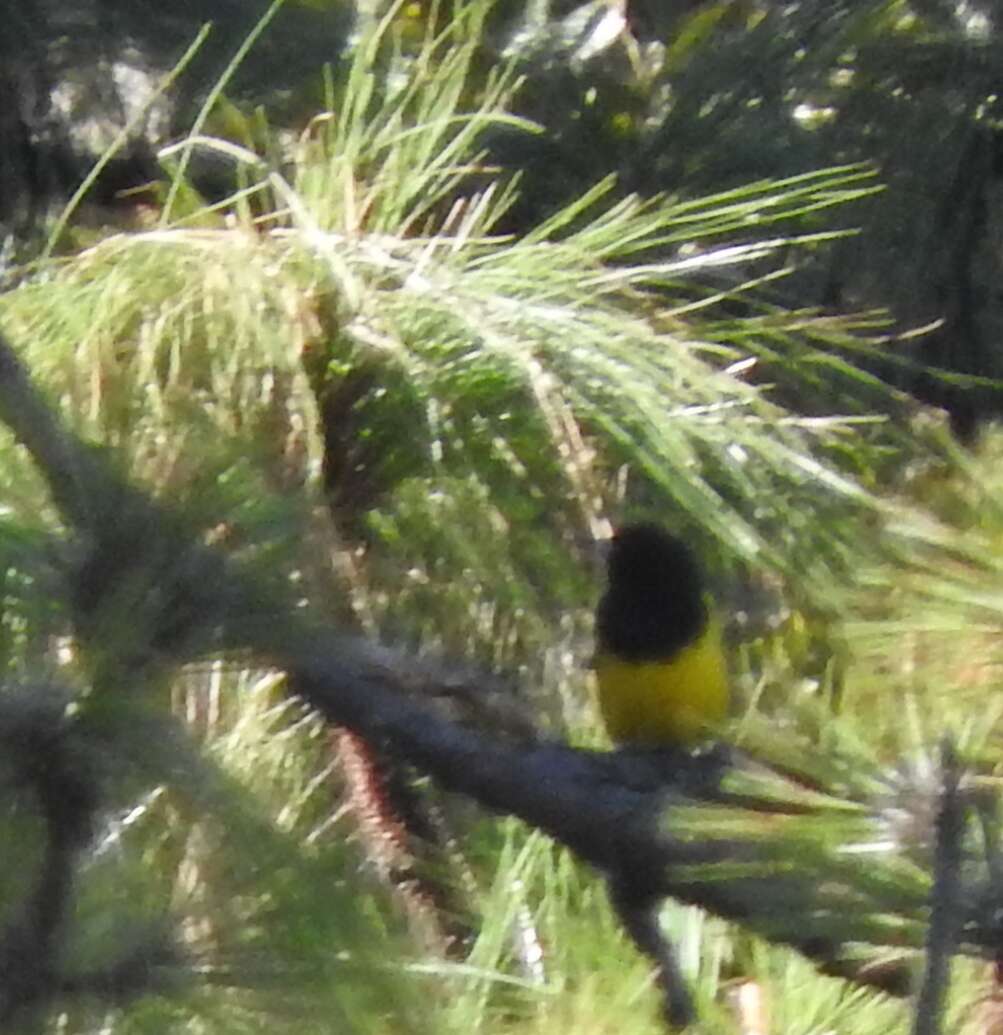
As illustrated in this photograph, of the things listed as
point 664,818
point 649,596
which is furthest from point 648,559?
point 664,818

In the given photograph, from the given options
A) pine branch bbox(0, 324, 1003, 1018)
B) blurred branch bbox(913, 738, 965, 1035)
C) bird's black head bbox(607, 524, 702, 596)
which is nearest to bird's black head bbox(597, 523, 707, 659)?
bird's black head bbox(607, 524, 702, 596)

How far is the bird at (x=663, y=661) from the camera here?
764 millimetres

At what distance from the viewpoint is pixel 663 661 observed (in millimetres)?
804

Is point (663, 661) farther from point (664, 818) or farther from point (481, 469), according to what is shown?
point (664, 818)

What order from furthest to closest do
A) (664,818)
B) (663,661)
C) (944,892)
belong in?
(663,661) < (664,818) < (944,892)

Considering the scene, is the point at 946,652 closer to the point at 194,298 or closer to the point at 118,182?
the point at 194,298

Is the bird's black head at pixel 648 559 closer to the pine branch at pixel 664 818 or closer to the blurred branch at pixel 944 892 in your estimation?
the pine branch at pixel 664 818

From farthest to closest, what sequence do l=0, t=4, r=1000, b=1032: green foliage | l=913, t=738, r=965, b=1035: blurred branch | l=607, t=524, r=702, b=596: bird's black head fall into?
l=607, t=524, r=702, b=596: bird's black head
l=0, t=4, r=1000, b=1032: green foliage
l=913, t=738, r=965, b=1035: blurred branch

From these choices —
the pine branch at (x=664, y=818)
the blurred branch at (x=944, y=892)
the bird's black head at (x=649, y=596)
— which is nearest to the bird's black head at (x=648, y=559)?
the bird's black head at (x=649, y=596)

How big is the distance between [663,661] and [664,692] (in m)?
0.02

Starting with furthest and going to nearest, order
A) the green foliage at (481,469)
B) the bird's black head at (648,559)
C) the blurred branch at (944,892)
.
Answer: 1. the bird's black head at (648,559)
2. the green foliage at (481,469)
3. the blurred branch at (944,892)

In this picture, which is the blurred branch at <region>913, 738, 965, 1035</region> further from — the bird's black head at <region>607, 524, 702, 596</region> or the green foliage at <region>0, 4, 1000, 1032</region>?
the bird's black head at <region>607, 524, 702, 596</region>

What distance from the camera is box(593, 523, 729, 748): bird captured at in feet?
2.51

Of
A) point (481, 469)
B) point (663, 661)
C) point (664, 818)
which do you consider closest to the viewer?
point (664, 818)
